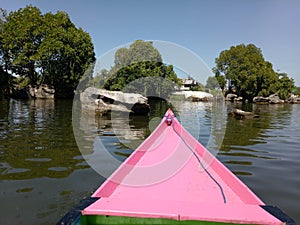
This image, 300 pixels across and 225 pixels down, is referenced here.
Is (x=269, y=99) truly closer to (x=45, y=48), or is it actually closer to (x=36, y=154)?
(x=45, y=48)

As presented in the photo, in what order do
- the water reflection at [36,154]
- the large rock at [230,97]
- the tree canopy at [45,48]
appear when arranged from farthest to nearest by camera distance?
1. the large rock at [230,97]
2. the tree canopy at [45,48]
3. the water reflection at [36,154]

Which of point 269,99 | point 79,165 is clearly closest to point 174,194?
point 79,165

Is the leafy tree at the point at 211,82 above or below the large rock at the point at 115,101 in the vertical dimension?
above

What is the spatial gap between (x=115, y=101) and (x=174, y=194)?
39.4 ft

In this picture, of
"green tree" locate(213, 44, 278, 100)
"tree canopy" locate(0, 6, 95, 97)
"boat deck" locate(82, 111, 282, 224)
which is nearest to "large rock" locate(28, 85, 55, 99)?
"tree canopy" locate(0, 6, 95, 97)

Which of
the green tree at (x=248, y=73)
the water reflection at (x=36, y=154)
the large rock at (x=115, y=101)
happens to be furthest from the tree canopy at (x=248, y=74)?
the water reflection at (x=36, y=154)

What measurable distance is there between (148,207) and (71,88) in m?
38.1

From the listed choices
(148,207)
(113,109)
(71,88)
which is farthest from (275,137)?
(71,88)

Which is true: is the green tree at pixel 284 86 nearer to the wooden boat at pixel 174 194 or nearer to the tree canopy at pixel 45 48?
the tree canopy at pixel 45 48

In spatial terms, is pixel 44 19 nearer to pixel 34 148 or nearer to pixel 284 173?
pixel 34 148

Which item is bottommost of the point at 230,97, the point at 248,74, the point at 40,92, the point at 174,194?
the point at 174,194

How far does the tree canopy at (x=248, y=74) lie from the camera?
50.0m

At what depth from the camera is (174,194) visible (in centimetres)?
306

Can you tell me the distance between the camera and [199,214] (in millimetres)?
1981
